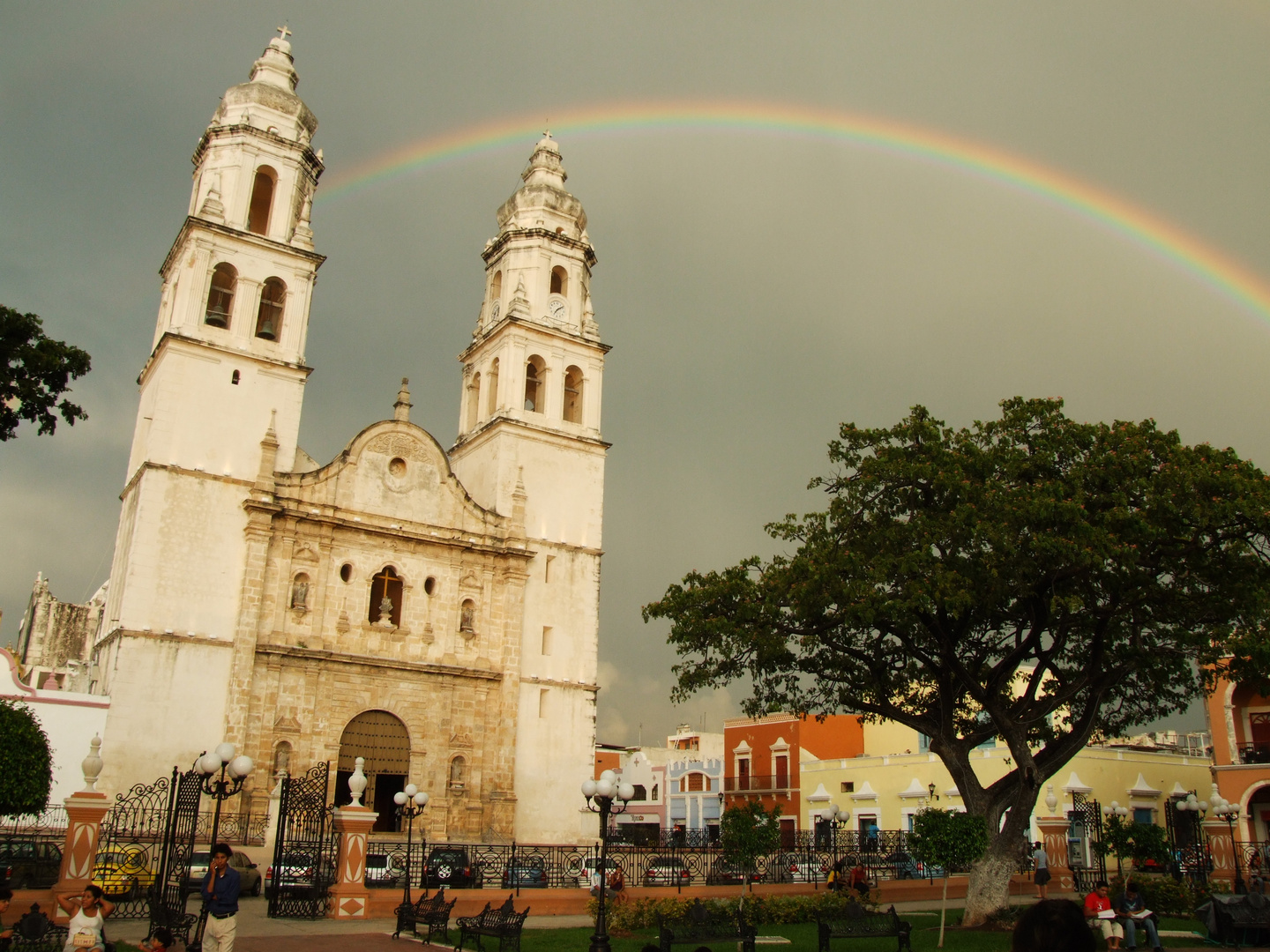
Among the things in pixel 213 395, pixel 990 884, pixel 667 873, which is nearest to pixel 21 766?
pixel 213 395

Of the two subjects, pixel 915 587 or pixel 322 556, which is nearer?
pixel 915 587

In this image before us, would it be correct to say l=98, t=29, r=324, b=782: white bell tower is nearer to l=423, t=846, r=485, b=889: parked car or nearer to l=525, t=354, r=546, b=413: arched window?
l=423, t=846, r=485, b=889: parked car

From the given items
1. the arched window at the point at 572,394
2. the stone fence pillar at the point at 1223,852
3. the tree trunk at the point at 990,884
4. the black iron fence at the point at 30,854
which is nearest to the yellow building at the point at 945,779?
the stone fence pillar at the point at 1223,852

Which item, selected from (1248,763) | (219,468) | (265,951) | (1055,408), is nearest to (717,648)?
(1055,408)

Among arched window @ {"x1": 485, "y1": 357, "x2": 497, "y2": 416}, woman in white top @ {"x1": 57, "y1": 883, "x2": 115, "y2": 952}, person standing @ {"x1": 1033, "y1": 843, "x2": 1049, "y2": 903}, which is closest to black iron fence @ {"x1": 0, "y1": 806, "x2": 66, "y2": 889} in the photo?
woman in white top @ {"x1": 57, "y1": 883, "x2": 115, "y2": 952}

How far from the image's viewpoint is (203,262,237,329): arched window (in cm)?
2999

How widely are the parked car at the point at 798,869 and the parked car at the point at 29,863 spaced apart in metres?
14.4

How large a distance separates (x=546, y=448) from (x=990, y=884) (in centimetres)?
2015

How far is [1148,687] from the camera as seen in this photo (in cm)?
1998

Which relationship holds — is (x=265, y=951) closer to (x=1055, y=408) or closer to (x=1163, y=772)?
(x=1055, y=408)

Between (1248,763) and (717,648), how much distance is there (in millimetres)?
20136

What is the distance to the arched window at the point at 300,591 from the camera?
2795cm

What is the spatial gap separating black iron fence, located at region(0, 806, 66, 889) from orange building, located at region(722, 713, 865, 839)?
26.6 m

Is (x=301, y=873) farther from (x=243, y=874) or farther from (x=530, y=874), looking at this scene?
(x=530, y=874)
